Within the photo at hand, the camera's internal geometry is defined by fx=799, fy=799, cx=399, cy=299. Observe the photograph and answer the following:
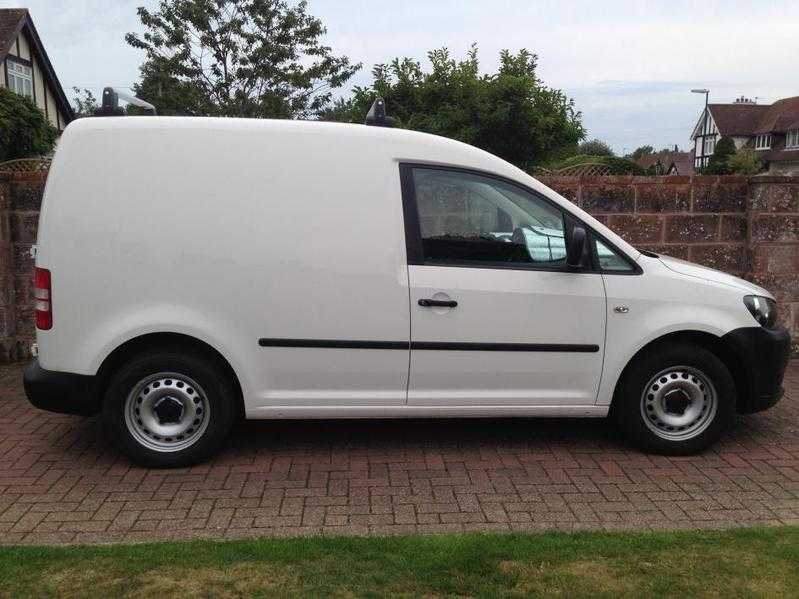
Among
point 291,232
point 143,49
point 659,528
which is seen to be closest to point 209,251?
point 291,232

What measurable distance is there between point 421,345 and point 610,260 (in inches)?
51.9

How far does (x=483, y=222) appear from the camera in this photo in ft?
16.4

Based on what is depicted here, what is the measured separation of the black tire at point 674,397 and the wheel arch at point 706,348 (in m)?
0.02

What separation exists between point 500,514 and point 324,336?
148 centimetres

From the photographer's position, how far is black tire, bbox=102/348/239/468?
4809 millimetres

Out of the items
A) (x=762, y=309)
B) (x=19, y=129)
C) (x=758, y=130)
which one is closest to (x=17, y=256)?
(x=762, y=309)

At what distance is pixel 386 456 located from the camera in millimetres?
5211

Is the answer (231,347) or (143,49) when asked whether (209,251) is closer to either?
(231,347)

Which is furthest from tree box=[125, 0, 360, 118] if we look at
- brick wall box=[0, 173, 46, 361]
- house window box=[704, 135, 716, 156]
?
house window box=[704, 135, 716, 156]

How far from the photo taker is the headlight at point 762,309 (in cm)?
517

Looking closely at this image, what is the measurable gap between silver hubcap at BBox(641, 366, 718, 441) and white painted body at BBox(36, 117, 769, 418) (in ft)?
1.01

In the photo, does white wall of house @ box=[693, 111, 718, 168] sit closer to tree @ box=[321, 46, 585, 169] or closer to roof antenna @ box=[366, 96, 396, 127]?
tree @ box=[321, 46, 585, 169]

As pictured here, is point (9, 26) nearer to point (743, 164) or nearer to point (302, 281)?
point (302, 281)

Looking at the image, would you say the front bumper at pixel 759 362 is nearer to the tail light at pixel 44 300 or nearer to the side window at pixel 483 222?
the side window at pixel 483 222
